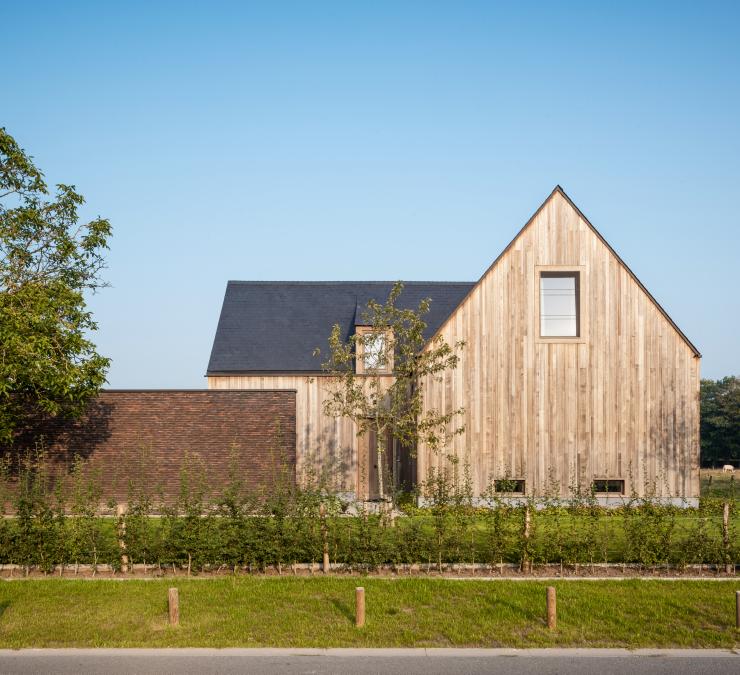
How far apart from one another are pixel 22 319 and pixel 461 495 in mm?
9210

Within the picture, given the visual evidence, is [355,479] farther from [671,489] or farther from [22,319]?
[22,319]

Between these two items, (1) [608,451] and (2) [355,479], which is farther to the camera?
(2) [355,479]

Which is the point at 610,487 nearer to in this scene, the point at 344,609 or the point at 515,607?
the point at 515,607

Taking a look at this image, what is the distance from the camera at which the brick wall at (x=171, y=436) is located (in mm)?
20016

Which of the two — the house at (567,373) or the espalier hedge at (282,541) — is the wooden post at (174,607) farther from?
the house at (567,373)

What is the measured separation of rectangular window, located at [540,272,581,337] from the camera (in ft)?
69.3

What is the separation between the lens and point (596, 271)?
20984 millimetres

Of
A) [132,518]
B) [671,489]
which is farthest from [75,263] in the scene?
[671,489]

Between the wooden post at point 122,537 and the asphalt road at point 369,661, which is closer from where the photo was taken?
the asphalt road at point 369,661

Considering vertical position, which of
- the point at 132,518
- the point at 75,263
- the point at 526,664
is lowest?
the point at 526,664

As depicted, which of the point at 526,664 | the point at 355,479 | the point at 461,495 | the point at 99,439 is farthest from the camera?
the point at 355,479

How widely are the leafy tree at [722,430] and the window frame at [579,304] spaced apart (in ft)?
105

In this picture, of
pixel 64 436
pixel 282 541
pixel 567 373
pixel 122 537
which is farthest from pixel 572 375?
pixel 64 436

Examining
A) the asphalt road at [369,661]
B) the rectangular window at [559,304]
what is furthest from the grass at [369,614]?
the rectangular window at [559,304]
